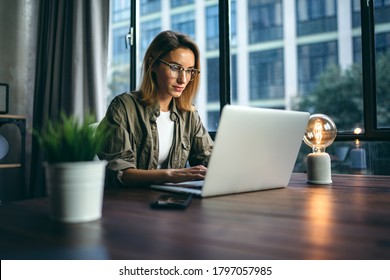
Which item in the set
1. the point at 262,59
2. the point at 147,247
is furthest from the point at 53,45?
the point at 147,247

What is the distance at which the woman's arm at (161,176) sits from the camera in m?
1.12

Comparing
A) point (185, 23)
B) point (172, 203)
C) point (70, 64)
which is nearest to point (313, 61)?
point (185, 23)

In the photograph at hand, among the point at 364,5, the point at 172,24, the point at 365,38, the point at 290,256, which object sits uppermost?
the point at 172,24

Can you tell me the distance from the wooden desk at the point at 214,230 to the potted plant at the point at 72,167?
3cm

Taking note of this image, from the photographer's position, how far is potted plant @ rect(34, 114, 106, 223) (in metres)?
0.66

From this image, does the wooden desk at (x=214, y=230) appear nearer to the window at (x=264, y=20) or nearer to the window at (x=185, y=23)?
the window at (x=264, y=20)

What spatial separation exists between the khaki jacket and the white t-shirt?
0.02 metres

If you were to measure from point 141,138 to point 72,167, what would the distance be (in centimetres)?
89

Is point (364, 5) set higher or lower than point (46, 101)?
higher

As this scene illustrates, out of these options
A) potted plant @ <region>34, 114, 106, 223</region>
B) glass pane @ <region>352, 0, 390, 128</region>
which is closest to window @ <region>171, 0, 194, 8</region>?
glass pane @ <region>352, 0, 390, 128</region>

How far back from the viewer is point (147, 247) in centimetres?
53

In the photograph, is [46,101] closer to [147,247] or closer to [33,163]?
[33,163]

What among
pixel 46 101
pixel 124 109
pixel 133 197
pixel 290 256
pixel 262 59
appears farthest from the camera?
pixel 46 101

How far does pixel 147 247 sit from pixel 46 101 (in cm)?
253
